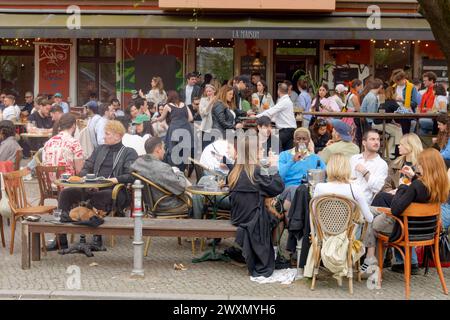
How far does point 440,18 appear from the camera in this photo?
32.0 feet

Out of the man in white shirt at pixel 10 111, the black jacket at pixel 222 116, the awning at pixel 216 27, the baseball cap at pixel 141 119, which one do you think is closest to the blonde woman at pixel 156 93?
the awning at pixel 216 27

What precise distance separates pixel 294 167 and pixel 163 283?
2324 mm

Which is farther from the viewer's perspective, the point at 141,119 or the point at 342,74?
the point at 342,74

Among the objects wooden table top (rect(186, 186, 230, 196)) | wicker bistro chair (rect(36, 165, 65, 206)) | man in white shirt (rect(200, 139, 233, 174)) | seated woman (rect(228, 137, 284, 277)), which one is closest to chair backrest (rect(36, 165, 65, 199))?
wicker bistro chair (rect(36, 165, 65, 206))

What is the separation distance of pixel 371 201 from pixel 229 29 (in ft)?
Result: 34.9

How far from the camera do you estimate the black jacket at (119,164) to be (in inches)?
372

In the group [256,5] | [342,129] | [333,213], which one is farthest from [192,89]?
[333,213]

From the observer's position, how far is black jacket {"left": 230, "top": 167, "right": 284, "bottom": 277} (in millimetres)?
8258

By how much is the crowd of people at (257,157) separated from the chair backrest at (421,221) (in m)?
0.08

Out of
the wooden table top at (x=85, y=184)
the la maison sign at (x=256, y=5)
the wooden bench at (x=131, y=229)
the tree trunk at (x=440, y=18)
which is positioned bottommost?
the wooden bench at (x=131, y=229)

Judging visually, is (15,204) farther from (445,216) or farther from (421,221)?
(445,216)

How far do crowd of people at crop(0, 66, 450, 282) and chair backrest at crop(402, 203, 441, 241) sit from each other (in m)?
0.08

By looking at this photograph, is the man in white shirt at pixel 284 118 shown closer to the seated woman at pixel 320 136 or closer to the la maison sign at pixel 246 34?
the seated woman at pixel 320 136

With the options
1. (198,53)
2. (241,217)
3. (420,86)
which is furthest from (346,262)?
(198,53)
